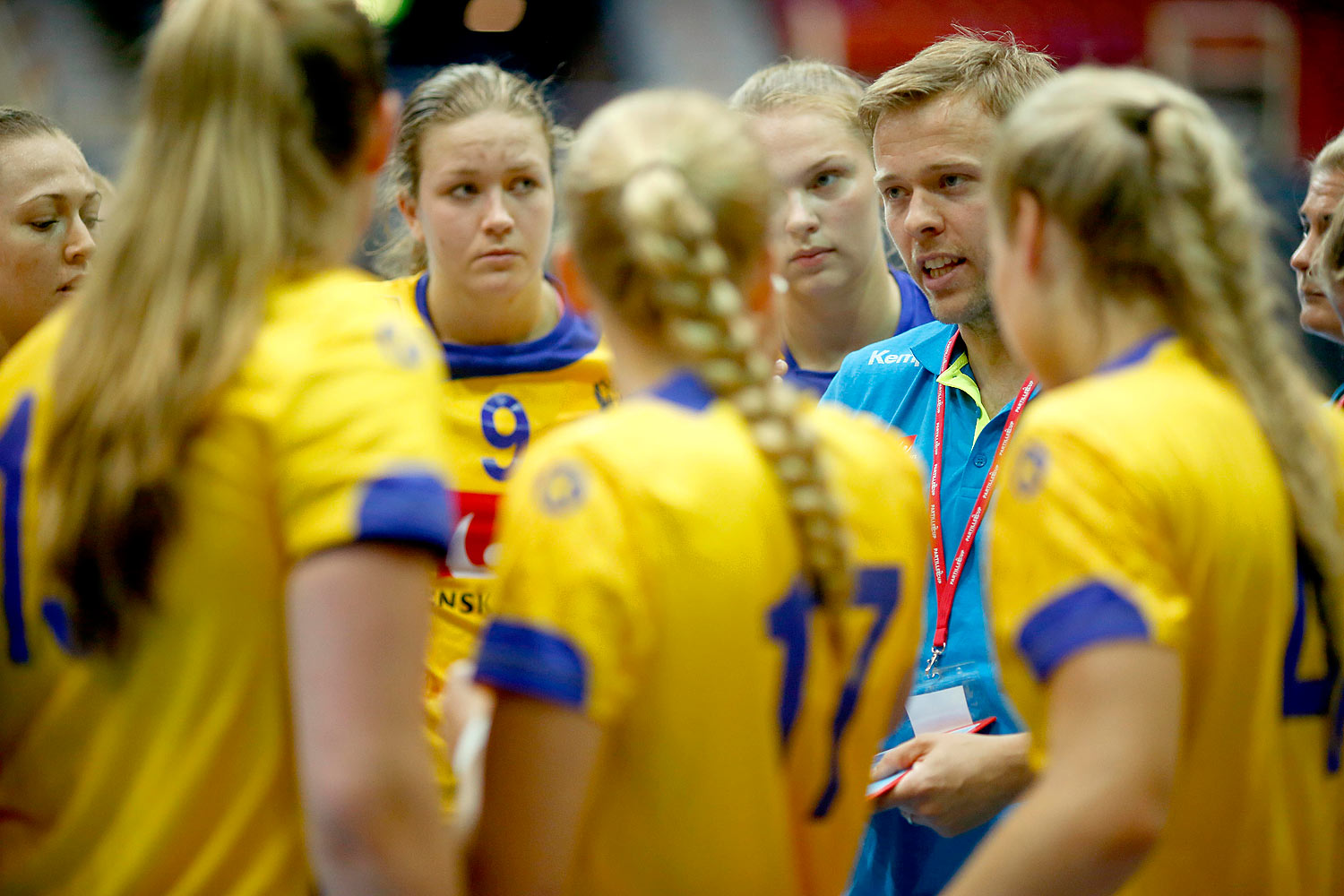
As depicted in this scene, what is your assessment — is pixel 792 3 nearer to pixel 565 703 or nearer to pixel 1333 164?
pixel 1333 164

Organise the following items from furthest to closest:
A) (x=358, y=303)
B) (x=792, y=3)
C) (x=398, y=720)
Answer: (x=792, y=3) → (x=358, y=303) → (x=398, y=720)

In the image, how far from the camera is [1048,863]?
1252 mm

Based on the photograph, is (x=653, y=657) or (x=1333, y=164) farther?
(x=1333, y=164)

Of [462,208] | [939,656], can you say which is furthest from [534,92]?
[939,656]

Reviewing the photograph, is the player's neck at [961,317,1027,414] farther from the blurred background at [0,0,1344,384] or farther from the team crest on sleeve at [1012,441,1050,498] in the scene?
the blurred background at [0,0,1344,384]

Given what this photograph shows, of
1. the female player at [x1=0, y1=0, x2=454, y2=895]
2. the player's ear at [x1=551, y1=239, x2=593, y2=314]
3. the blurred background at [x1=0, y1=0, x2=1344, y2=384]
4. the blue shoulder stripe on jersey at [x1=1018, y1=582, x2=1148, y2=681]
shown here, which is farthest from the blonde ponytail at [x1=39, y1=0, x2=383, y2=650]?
the blurred background at [x1=0, y1=0, x2=1344, y2=384]

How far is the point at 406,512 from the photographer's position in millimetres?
1181

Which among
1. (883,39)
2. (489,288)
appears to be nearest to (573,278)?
(489,288)

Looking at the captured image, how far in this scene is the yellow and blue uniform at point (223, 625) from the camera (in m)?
1.20

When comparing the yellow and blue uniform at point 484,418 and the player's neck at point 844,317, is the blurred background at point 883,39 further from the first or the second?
the yellow and blue uniform at point 484,418

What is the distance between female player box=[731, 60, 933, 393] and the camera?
146 inches

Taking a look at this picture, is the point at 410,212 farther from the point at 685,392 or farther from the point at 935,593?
the point at 685,392

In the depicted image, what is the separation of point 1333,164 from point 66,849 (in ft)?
10.8

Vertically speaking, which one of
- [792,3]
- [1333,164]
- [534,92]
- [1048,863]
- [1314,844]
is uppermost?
[792,3]
